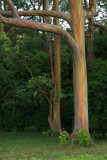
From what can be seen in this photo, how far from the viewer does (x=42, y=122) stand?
962 inches

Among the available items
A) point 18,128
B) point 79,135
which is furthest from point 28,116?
point 79,135

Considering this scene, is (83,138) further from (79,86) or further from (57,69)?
(57,69)

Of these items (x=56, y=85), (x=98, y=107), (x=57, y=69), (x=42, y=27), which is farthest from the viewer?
(x=57, y=69)

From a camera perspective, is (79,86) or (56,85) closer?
(79,86)

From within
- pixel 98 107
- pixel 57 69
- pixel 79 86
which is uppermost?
pixel 79 86

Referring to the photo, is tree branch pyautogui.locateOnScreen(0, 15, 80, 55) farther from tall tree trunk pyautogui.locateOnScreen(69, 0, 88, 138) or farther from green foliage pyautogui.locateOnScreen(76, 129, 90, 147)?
green foliage pyautogui.locateOnScreen(76, 129, 90, 147)

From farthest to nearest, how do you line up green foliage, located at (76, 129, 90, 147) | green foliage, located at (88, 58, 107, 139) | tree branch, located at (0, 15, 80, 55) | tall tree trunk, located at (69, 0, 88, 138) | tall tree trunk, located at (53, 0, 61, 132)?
tall tree trunk, located at (53, 0, 61, 132) < green foliage, located at (88, 58, 107, 139) < tall tree trunk, located at (69, 0, 88, 138) < green foliage, located at (76, 129, 90, 147) < tree branch, located at (0, 15, 80, 55)

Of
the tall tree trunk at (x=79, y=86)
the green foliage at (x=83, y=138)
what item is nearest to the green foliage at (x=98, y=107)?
the tall tree trunk at (x=79, y=86)

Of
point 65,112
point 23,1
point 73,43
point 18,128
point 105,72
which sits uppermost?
point 23,1

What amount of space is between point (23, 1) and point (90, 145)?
17.2m

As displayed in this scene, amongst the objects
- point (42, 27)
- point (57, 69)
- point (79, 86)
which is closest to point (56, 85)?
point (57, 69)

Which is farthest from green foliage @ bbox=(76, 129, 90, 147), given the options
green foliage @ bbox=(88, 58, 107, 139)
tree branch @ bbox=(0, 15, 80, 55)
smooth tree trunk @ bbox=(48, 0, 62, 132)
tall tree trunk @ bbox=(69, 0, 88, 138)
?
smooth tree trunk @ bbox=(48, 0, 62, 132)

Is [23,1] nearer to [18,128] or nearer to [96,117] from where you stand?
[18,128]

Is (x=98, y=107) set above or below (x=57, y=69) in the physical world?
below
